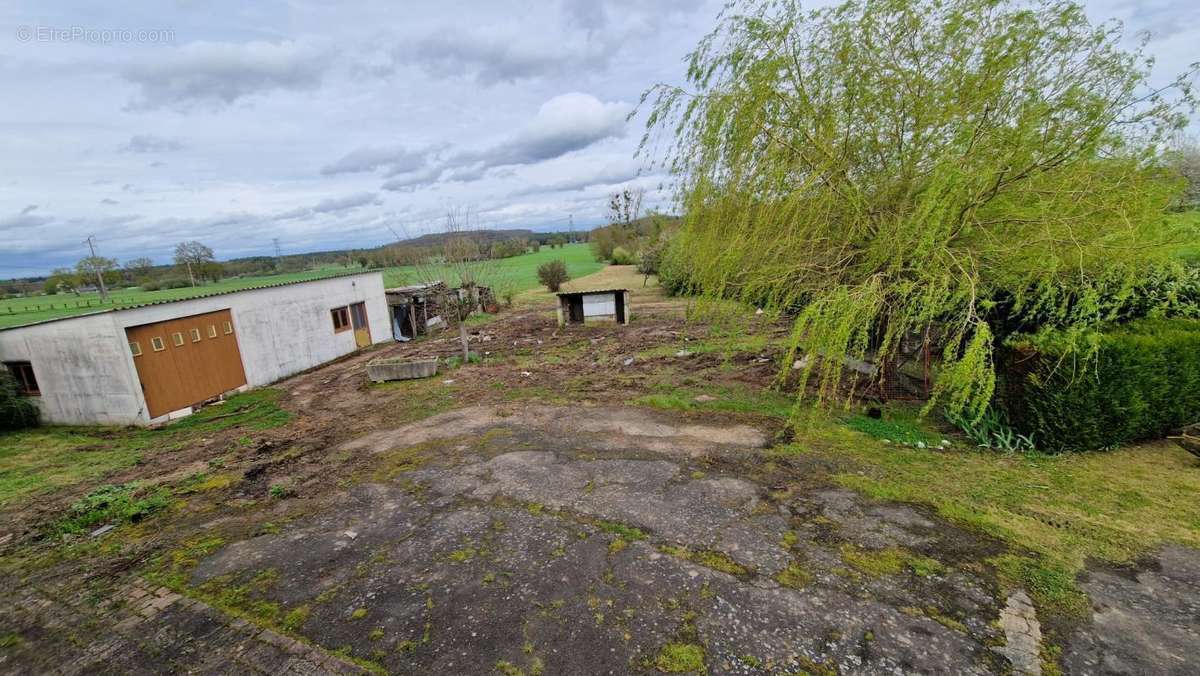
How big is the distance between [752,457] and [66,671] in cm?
698

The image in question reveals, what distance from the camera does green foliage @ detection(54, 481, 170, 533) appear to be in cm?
577

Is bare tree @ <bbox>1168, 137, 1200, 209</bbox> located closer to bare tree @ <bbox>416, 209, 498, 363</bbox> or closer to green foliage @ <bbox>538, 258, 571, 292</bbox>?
bare tree @ <bbox>416, 209, 498, 363</bbox>

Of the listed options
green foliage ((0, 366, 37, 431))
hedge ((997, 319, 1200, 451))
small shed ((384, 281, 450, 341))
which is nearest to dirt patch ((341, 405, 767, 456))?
hedge ((997, 319, 1200, 451))

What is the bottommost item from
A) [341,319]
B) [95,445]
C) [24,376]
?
[95,445]

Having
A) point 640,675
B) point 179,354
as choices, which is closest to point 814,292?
point 640,675

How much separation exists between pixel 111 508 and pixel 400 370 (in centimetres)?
689

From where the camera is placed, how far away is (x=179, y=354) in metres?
11.3

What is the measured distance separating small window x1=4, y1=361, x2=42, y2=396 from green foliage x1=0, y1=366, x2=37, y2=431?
4.7 inches

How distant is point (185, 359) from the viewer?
11.4 m

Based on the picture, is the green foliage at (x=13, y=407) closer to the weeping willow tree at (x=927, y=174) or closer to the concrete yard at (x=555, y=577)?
the concrete yard at (x=555, y=577)

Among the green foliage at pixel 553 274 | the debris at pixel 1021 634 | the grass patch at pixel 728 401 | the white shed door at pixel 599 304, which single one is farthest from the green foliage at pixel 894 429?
the green foliage at pixel 553 274

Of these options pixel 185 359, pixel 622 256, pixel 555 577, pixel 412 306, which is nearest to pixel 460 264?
pixel 412 306

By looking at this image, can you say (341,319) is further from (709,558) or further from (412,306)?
(709,558)

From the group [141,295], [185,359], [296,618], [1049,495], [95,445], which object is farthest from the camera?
[141,295]
